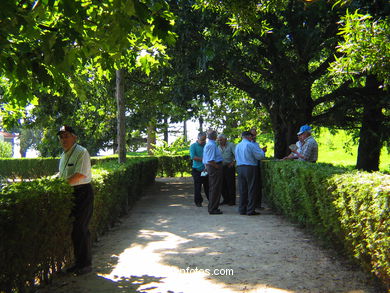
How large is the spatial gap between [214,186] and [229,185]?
197 cm

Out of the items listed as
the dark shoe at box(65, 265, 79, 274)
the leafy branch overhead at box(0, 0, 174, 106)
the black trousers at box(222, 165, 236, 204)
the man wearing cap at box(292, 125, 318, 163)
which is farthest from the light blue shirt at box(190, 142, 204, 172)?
the dark shoe at box(65, 265, 79, 274)

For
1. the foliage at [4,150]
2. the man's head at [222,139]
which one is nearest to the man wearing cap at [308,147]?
the man's head at [222,139]

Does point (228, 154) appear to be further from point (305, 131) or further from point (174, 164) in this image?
point (174, 164)

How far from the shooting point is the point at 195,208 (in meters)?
11.6

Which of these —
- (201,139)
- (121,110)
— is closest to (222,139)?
(201,139)

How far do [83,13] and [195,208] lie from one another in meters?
7.73

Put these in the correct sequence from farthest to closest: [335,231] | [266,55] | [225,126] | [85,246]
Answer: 1. [225,126]
2. [266,55]
3. [335,231]
4. [85,246]

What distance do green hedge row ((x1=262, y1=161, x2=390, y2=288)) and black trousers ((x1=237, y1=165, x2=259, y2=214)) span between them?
1.12m

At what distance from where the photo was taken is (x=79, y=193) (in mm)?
5641

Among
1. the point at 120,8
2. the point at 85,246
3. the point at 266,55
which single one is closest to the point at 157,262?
the point at 85,246

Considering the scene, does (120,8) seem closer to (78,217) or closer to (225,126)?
(78,217)

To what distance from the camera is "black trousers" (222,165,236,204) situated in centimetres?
1212

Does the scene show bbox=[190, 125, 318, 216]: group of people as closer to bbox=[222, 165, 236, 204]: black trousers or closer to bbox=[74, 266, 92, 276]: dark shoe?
bbox=[222, 165, 236, 204]: black trousers

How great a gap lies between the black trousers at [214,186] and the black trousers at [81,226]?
497 cm
